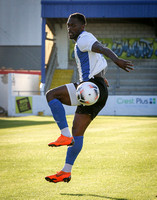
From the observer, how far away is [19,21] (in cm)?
4906

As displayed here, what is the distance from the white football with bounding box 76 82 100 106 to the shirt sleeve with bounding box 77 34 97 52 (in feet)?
1.49

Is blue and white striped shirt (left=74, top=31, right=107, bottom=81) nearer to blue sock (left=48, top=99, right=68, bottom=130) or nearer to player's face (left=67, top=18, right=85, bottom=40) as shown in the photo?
player's face (left=67, top=18, right=85, bottom=40)

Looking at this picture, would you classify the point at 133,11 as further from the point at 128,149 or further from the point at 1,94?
the point at 128,149

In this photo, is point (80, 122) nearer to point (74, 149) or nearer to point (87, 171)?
point (74, 149)

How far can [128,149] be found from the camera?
911cm

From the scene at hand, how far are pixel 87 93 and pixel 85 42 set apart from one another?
654mm

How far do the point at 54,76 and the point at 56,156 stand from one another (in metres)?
24.2

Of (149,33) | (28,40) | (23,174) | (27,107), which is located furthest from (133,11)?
(23,174)

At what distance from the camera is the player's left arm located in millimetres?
4629

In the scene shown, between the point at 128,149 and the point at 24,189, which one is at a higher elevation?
the point at 24,189

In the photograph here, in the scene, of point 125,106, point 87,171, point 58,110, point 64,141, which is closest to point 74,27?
point 58,110

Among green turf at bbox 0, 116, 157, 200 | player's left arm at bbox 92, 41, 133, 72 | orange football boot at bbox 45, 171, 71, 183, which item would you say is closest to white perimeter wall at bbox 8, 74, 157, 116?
green turf at bbox 0, 116, 157, 200

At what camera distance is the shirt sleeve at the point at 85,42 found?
489 cm

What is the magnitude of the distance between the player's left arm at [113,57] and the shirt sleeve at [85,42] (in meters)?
0.06
